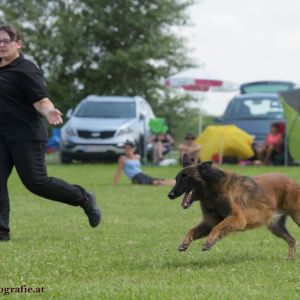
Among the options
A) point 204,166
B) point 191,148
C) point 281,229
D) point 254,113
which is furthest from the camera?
point 254,113

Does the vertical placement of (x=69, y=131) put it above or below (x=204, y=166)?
below

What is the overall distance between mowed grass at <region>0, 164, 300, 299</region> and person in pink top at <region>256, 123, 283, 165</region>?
333 inches

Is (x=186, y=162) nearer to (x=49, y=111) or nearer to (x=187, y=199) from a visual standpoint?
(x=187, y=199)

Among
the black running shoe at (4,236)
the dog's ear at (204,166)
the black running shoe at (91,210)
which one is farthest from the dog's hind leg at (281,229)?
the black running shoe at (4,236)

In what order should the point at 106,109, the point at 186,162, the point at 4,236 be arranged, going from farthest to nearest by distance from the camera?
the point at 106,109 < the point at 4,236 < the point at 186,162

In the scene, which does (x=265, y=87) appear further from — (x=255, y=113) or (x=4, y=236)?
(x=4, y=236)

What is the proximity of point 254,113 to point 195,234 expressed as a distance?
50.4 ft

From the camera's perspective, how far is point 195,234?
685 cm

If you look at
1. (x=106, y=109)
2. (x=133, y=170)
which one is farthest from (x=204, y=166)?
(x=106, y=109)

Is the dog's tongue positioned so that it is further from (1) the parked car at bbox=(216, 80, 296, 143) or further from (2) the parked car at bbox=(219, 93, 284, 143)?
(2) the parked car at bbox=(219, 93, 284, 143)

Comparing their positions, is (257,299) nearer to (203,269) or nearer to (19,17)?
(203,269)

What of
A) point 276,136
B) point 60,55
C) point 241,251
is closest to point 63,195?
point 241,251

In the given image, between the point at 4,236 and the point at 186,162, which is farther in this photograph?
the point at 4,236

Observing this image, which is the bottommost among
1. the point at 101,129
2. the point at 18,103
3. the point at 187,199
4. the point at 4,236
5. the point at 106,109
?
the point at 101,129
